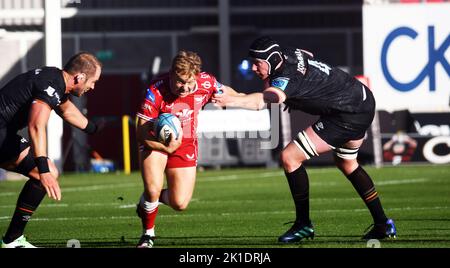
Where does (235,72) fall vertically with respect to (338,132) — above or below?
below

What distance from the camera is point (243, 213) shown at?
16.9 metres

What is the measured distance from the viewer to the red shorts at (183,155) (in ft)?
42.1

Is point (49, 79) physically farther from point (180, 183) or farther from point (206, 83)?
point (180, 183)

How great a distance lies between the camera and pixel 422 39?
28.4 meters

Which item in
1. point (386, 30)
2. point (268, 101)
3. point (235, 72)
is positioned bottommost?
point (235, 72)

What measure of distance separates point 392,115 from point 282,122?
8.11ft

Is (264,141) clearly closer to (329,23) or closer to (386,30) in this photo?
(386,30)

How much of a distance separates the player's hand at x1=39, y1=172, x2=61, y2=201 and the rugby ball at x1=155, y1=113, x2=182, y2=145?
3.99 ft

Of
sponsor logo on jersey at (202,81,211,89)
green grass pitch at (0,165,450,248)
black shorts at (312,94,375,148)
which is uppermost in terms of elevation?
sponsor logo on jersey at (202,81,211,89)

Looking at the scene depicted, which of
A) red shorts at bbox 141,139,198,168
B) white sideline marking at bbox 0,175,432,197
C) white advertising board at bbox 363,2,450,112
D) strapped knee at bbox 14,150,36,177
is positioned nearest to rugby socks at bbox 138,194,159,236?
red shorts at bbox 141,139,198,168

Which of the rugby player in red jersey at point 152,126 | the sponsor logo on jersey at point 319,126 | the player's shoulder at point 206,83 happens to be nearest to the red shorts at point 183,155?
the rugby player in red jersey at point 152,126

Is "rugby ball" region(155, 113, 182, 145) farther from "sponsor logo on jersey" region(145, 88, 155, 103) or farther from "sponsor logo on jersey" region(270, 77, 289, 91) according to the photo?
"sponsor logo on jersey" region(270, 77, 289, 91)

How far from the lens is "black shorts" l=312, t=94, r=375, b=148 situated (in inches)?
511
